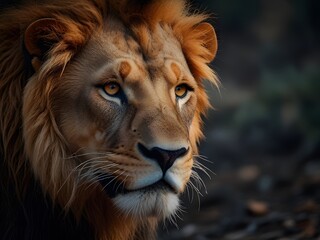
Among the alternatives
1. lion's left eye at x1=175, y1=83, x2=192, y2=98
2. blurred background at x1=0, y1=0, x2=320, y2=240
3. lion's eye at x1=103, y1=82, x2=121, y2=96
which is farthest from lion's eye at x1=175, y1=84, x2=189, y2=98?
blurred background at x1=0, y1=0, x2=320, y2=240

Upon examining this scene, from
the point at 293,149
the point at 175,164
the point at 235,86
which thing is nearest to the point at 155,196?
the point at 175,164

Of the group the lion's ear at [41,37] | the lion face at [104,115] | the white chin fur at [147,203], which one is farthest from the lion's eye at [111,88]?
the white chin fur at [147,203]

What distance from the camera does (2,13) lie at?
14.1 feet

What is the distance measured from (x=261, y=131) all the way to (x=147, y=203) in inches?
277

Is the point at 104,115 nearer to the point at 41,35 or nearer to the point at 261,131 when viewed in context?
the point at 41,35

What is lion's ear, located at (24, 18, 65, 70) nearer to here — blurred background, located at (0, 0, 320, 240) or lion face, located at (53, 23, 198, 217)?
lion face, located at (53, 23, 198, 217)

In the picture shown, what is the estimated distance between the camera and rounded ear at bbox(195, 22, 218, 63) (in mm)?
4641

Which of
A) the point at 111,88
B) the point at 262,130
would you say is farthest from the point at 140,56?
the point at 262,130

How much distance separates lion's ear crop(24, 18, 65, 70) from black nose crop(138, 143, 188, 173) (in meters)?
0.73

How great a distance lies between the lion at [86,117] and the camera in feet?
12.8

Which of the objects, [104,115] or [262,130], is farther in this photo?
[262,130]

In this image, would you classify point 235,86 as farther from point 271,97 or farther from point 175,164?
point 175,164

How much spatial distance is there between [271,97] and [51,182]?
7.43 m

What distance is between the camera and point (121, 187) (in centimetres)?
392
